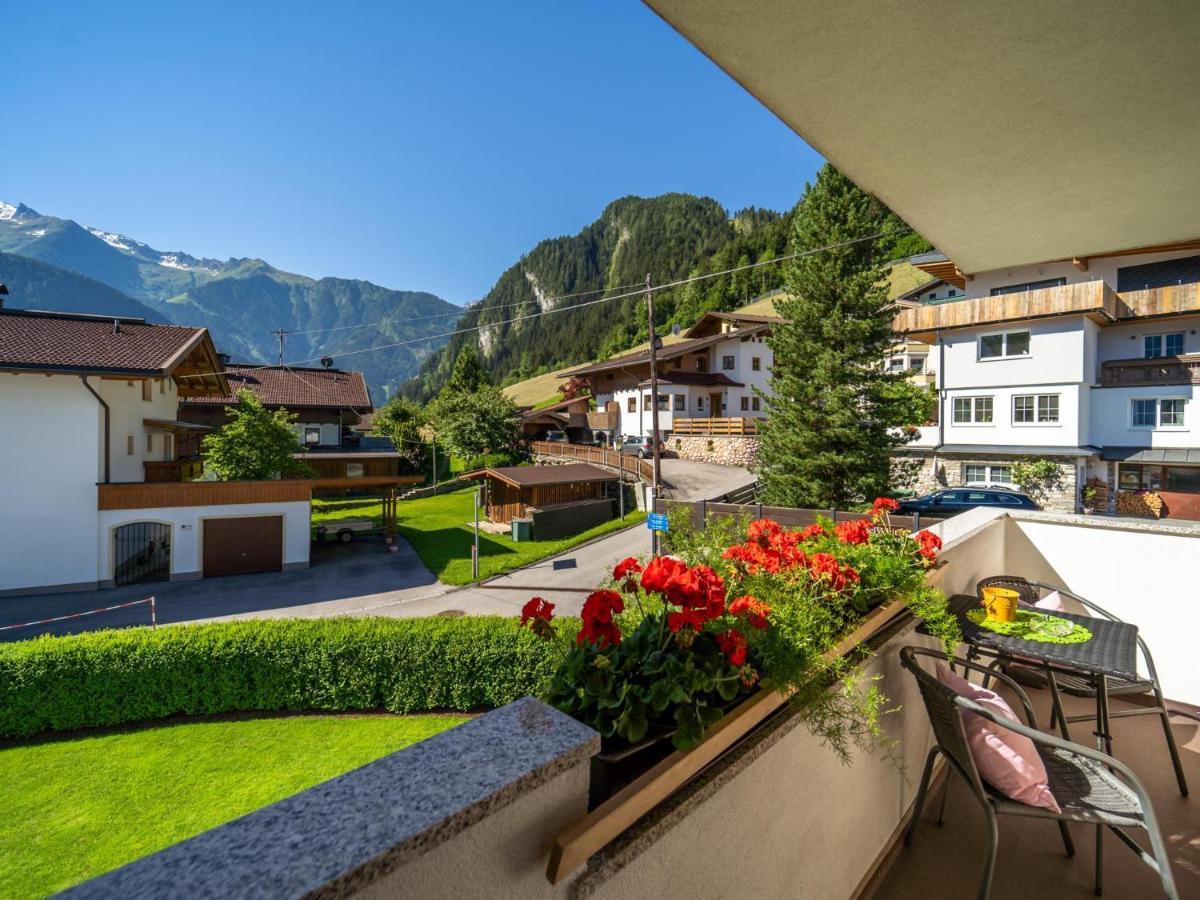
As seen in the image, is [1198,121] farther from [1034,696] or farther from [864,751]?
[1034,696]

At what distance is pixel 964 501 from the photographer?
14000 mm

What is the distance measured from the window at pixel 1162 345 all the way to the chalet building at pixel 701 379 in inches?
612

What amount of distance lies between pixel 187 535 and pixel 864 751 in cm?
1804

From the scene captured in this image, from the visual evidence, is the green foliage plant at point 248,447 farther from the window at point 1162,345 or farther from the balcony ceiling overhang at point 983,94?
the window at point 1162,345

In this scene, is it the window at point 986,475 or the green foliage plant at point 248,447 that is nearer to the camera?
the green foliage plant at point 248,447

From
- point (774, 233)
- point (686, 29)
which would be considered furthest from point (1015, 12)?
point (774, 233)

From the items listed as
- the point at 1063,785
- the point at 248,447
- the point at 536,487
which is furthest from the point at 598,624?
the point at 536,487

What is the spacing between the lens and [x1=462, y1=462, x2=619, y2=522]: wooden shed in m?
22.4

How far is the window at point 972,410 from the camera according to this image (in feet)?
63.1

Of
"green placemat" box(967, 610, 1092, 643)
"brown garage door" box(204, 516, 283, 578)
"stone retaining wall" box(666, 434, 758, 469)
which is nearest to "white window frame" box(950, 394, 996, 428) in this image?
"stone retaining wall" box(666, 434, 758, 469)

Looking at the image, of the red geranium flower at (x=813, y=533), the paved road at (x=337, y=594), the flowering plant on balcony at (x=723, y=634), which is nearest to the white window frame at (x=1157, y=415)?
the paved road at (x=337, y=594)

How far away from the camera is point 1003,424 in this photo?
18.8m

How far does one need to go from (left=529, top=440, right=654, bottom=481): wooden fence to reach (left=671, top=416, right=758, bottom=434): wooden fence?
14.7ft

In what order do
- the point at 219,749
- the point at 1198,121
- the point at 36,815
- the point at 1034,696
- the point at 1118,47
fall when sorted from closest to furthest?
the point at 1118,47
the point at 1198,121
the point at 1034,696
the point at 36,815
the point at 219,749
